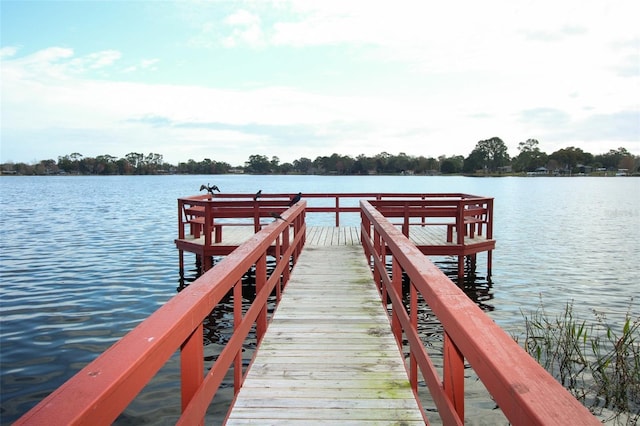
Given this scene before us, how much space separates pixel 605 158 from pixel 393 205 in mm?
201810

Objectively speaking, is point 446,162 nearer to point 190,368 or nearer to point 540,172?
point 540,172

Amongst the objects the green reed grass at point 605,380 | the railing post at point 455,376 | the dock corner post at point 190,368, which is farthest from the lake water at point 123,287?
the railing post at point 455,376

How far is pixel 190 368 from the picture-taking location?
215 cm

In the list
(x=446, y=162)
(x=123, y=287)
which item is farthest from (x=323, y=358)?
(x=446, y=162)

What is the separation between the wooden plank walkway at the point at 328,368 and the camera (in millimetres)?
3178

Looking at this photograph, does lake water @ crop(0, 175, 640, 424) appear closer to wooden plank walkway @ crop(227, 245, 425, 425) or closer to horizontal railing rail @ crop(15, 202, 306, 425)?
wooden plank walkway @ crop(227, 245, 425, 425)

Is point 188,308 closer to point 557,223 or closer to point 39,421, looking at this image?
point 39,421

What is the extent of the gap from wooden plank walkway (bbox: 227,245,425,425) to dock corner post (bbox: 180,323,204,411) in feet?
3.41

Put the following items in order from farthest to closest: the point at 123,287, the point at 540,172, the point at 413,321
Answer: the point at 540,172 < the point at 123,287 < the point at 413,321

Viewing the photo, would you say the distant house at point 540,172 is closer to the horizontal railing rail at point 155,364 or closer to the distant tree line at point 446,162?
the distant tree line at point 446,162

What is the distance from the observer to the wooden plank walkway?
318cm

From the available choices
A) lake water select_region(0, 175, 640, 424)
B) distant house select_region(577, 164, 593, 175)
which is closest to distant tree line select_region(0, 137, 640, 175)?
distant house select_region(577, 164, 593, 175)

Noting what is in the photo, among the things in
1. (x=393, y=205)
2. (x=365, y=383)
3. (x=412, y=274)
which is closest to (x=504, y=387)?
(x=412, y=274)

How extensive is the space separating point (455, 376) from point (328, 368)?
1972mm
